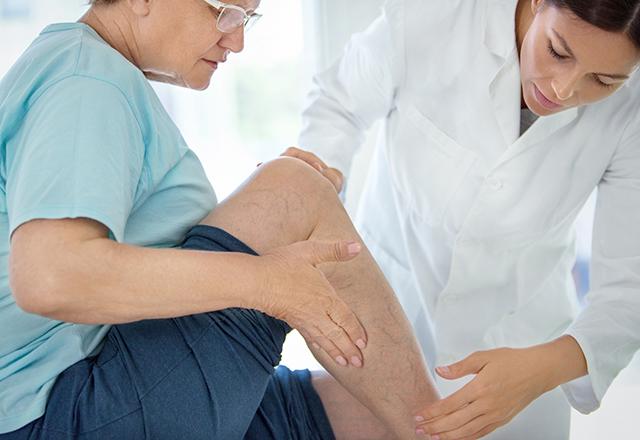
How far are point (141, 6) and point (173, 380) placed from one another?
542mm

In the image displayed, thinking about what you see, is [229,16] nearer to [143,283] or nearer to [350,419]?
[143,283]

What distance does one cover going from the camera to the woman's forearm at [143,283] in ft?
3.38

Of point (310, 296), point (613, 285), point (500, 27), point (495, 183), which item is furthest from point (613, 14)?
point (310, 296)

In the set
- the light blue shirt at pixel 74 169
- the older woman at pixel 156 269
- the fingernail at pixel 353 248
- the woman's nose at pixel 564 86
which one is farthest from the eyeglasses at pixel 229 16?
the woman's nose at pixel 564 86

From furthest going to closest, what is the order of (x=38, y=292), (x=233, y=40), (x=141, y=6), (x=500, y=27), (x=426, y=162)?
1. (x=426, y=162)
2. (x=500, y=27)
3. (x=233, y=40)
4. (x=141, y=6)
5. (x=38, y=292)

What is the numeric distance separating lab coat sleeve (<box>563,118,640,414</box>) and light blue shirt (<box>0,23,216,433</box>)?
74 centimetres

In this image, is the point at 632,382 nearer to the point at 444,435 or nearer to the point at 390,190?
the point at 390,190

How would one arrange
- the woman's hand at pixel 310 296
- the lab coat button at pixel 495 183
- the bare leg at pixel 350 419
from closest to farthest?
the woman's hand at pixel 310 296 < the bare leg at pixel 350 419 < the lab coat button at pixel 495 183

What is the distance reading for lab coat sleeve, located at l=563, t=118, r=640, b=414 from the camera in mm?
1580

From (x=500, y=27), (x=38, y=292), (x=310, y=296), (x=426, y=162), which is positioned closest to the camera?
(x=38, y=292)

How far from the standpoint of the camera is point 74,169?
3.39 feet

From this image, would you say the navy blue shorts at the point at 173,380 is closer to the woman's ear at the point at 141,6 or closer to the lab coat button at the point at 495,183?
the woman's ear at the point at 141,6

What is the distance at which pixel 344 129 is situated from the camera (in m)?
1.86

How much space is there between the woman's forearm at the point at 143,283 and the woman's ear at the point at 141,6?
1.35 ft
